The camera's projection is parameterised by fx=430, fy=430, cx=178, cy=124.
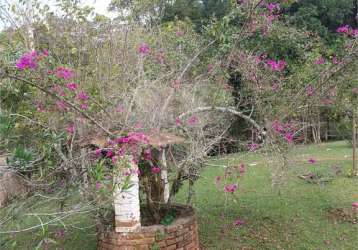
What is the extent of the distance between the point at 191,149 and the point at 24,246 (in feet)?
10.5

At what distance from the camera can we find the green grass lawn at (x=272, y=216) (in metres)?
5.84

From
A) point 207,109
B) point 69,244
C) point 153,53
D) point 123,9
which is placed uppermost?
point 123,9

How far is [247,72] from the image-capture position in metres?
5.30

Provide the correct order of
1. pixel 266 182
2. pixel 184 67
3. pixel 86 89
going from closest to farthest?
1. pixel 86 89
2. pixel 184 67
3. pixel 266 182

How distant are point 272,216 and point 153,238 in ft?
8.97

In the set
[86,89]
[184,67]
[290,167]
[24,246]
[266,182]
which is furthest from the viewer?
[266,182]

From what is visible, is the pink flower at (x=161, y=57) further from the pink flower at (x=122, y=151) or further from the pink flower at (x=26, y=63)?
the pink flower at (x=26, y=63)

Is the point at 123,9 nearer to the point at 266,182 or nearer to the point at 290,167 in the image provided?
the point at 290,167

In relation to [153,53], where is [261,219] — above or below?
below

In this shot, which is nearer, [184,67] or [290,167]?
[290,167]

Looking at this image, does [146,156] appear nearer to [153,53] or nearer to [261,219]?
[153,53]

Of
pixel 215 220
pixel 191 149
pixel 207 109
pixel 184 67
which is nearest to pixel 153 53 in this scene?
pixel 184 67

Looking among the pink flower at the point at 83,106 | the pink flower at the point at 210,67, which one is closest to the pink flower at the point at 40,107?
Result: the pink flower at the point at 83,106

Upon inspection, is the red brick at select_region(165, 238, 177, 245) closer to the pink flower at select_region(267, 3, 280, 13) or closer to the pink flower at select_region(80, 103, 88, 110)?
the pink flower at select_region(80, 103, 88, 110)
